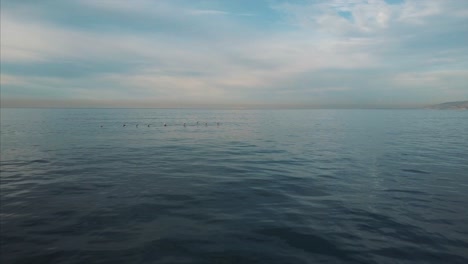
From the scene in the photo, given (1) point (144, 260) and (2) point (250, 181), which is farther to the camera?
(2) point (250, 181)

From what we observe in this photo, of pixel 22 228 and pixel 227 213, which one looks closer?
pixel 22 228

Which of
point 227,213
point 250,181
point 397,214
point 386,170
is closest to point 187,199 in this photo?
point 227,213

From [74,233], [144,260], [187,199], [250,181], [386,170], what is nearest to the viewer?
[144,260]

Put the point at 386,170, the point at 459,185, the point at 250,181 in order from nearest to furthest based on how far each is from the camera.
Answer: the point at 459,185 < the point at 250,181 < the point at 386,170

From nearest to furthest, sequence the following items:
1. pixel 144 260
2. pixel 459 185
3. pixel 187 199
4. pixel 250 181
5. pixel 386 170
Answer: pixel 144 260 → pixel 187 199 → pixel 459 185 → pixel 250 181 → pixel 386 170

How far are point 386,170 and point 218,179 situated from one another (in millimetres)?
14722

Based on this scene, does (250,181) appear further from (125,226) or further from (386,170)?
(386,170)

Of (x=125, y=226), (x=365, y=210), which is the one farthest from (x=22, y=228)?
(x=365, y=210)

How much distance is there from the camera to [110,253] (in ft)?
33.6

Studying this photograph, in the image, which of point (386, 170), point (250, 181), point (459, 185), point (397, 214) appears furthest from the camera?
point (386, 170)

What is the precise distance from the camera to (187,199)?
16500 millimetres

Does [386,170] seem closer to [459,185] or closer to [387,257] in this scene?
[459,185]

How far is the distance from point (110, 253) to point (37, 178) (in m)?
15.1

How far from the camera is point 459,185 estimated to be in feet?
64.1
